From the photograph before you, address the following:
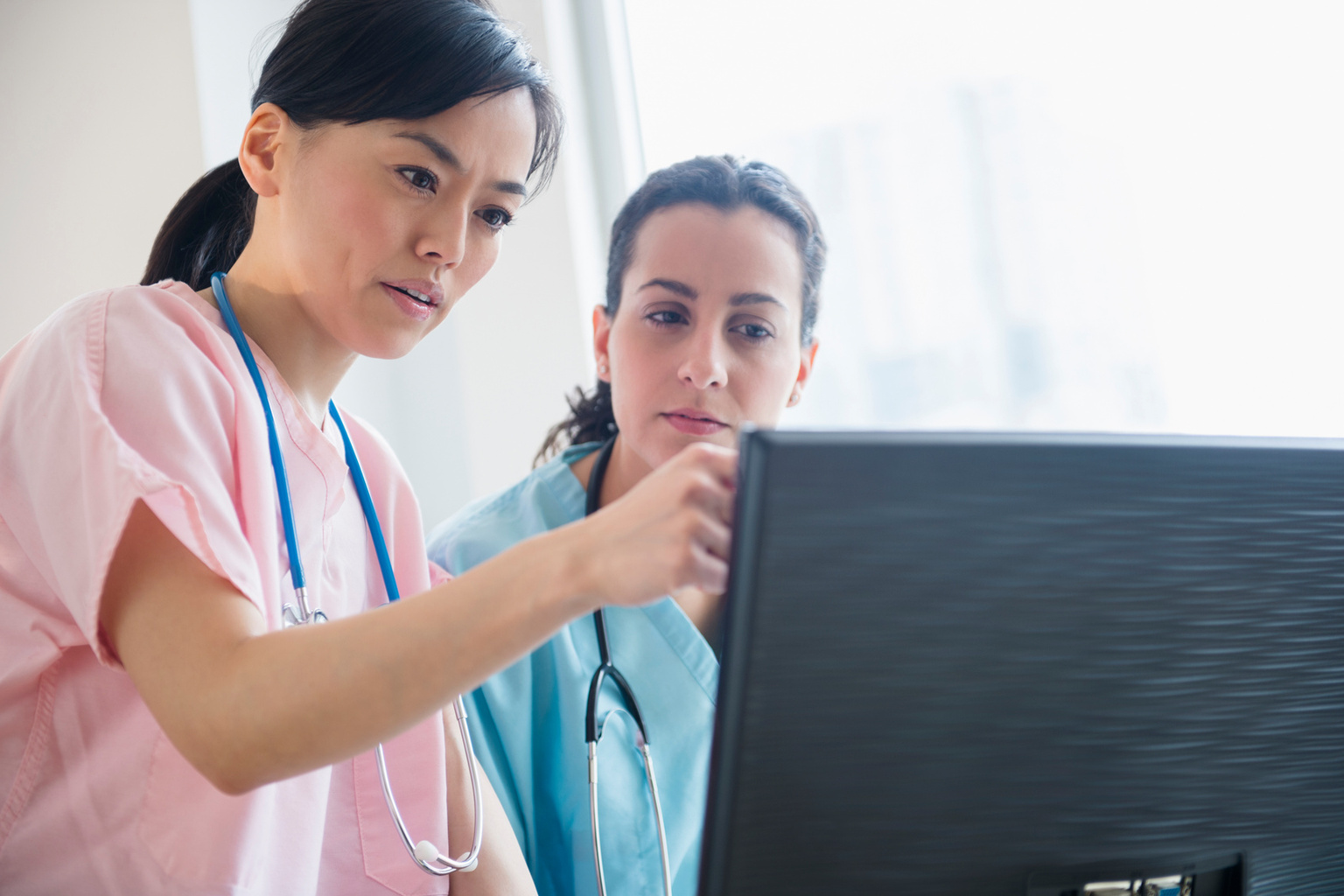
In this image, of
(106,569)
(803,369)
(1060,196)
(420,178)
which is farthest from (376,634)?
(1060,196)

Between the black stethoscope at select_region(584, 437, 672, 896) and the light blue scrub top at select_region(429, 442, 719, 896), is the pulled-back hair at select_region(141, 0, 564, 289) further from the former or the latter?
the light blue scrub top at select_region(429, 442, 719, 896)

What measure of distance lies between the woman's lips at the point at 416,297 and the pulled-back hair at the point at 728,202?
1.18 ft

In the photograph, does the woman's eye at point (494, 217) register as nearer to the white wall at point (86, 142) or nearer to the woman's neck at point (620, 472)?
the woman's neck at point (620, 472)

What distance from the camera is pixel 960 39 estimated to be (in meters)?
1.36

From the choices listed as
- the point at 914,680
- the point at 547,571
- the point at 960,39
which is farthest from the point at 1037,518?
the point at 960,39

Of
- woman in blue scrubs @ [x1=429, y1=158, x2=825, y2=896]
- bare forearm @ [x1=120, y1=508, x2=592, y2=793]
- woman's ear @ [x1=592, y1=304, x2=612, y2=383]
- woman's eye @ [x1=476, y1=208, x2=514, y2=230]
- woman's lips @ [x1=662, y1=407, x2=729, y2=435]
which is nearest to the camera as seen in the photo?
bare forearm @ [x1=120, y1=508, x2=592, y2=793]

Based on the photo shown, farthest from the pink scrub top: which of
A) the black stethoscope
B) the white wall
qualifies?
the white wall

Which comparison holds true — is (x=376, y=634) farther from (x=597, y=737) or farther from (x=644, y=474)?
(x=644, y=474)

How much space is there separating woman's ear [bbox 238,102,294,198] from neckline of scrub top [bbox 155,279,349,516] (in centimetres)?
10

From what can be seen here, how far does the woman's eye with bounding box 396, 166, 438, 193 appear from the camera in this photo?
2.26 feet

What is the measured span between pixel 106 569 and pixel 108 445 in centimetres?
7

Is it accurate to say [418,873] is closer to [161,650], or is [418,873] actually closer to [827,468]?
[161,650]

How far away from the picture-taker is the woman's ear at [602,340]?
111cm

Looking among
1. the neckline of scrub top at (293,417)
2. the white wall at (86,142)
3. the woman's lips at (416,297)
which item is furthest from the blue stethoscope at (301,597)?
the white wall at (86,142)
